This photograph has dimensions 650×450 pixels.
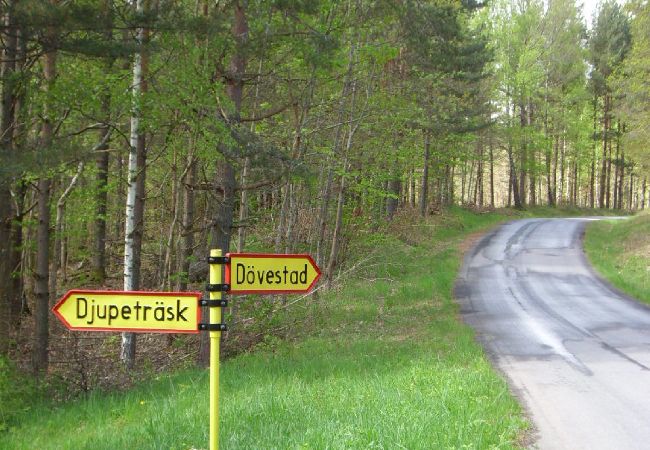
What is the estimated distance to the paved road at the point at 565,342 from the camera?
250 inches

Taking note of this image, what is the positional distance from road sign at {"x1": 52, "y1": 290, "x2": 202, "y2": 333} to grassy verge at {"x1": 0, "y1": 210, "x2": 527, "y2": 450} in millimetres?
1755

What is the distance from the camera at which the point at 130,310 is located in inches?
142

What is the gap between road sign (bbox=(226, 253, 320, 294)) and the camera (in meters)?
3.78

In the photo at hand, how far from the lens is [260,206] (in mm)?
20766

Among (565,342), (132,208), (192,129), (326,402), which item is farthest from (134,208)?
(565,342)

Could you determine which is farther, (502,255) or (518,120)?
(518,120)

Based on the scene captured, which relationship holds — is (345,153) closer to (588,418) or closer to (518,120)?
(588,418)

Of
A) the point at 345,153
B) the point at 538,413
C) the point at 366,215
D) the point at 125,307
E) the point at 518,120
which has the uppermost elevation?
the point at 518,120

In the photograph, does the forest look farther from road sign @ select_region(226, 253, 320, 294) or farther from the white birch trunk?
road sign @ select_region(226, 253, 320, 294)

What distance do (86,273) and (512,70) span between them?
33.7 metres

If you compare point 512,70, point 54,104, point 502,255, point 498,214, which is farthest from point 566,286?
point 512,70

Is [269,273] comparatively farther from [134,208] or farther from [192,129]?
[134,208]

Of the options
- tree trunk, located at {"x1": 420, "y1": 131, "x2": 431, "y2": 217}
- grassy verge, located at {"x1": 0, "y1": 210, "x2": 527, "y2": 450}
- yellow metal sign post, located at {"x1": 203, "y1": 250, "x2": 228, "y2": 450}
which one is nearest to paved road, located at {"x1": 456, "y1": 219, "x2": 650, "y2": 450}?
grassy verge, located at {"x1": 0, "y1": 210, "x2": 527, "y2": 450}

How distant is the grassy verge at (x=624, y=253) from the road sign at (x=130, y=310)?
1508 cm
